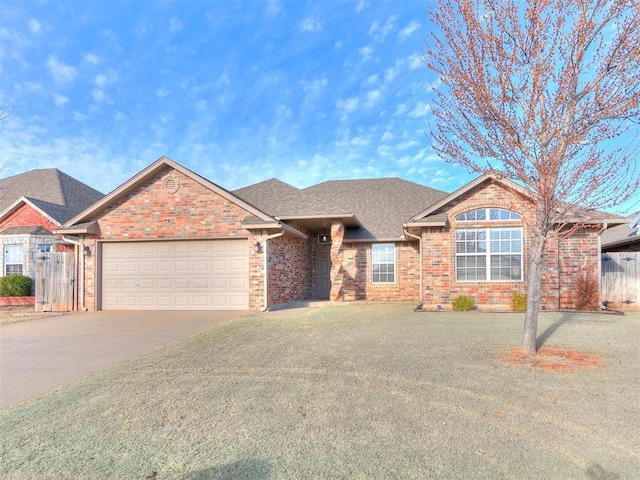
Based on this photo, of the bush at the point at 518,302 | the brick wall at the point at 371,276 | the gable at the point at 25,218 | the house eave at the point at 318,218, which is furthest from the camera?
the gable at the point at 25,218

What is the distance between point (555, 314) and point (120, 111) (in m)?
18.4

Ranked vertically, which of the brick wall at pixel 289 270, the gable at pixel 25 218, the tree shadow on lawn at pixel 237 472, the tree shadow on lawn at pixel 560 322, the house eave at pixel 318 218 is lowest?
the tree shadow on lawn at pixel 560 322

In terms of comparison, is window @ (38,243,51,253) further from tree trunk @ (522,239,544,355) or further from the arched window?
tree trunk @ (522,239,544,355)

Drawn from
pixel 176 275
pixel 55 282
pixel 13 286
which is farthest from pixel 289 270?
pixel 13 286

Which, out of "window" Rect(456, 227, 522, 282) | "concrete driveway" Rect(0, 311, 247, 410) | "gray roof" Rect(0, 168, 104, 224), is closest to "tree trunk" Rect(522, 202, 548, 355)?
"window" Rect(456, 227, 522, 282)

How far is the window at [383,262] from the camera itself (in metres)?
15.4

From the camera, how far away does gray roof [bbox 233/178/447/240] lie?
14385 mm

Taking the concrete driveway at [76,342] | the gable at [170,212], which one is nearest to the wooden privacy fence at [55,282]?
the concrete driveway at [76,342]

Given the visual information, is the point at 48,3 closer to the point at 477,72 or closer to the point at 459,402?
the point at 477,72

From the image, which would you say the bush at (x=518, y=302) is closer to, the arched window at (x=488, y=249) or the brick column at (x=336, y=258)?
the arched window at (x=488, y=249)

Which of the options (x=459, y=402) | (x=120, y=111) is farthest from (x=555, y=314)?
(x=120, y=111)

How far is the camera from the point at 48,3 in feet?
33.1

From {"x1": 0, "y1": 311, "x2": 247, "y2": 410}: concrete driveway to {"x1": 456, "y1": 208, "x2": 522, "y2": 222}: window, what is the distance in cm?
782

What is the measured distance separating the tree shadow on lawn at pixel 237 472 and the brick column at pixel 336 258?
11.2 meters
